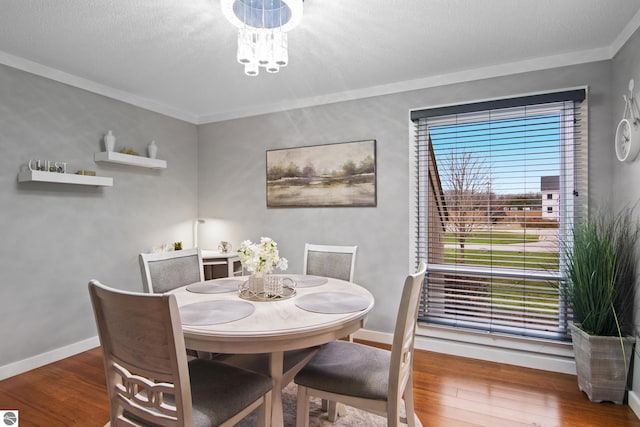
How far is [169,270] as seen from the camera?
249 cm

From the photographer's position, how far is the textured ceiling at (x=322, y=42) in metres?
2.04

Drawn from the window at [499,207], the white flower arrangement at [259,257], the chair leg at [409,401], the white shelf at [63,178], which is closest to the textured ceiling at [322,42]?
the window at [499,207]

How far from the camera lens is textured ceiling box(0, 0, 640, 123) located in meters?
2.04

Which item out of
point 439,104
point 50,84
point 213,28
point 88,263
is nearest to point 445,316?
point 439,104

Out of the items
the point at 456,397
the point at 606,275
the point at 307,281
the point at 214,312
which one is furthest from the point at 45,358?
the point at 606,275

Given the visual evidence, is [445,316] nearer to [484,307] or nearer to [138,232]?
[484,307]

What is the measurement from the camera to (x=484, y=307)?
2.95 m

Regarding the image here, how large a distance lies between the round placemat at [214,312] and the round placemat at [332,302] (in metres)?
0.29

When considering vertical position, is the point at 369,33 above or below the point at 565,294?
above

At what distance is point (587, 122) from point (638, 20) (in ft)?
2.31

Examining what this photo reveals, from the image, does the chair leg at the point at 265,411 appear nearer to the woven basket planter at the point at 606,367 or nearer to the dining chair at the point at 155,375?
the dining chair at the point at 155,375

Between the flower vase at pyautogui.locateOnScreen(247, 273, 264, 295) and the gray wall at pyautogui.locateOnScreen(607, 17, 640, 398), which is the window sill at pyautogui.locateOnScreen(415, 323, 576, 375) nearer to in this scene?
the gray wall at pyautogui.locateOnScreen(607, 17, 640, 398)

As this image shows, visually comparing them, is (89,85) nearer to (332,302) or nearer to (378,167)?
(378,167)

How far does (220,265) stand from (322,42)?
2.44m
